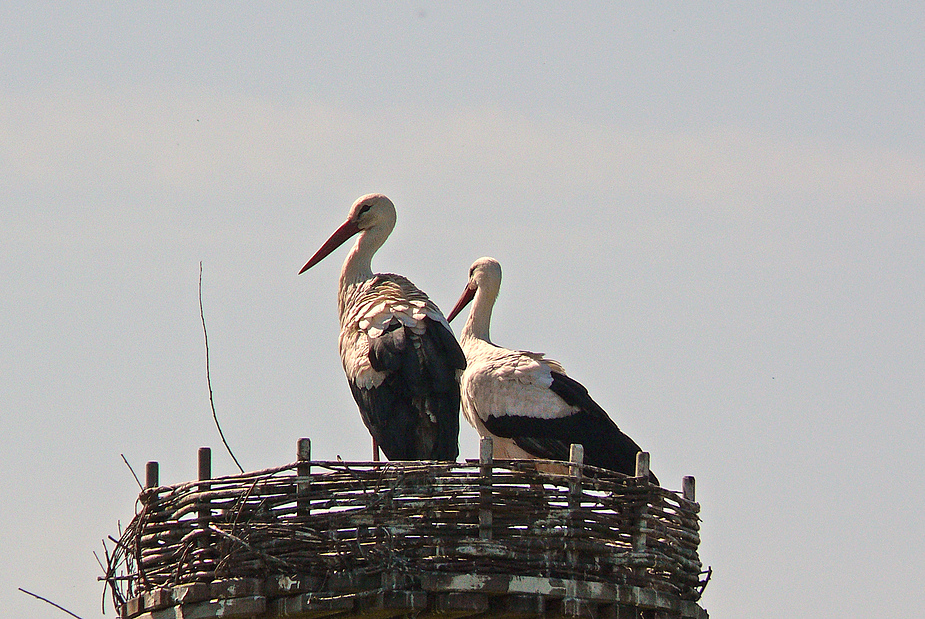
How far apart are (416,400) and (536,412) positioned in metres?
1.88

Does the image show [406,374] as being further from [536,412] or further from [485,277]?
[485,277]

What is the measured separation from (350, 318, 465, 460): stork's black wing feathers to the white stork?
5.08ft

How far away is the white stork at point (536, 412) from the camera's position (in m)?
14.5

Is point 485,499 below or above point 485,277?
below

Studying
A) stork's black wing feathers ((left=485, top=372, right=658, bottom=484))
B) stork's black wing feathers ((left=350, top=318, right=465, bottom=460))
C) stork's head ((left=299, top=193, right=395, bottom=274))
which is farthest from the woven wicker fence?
stork's head ((left=299, top=193, right=395, bottom=274))

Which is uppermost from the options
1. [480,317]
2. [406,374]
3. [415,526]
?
[480,317]

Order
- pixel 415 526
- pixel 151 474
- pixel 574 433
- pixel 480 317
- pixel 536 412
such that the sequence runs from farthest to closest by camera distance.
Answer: pixel 480 317, pixel 536 412, pixel 574 433, pixel 151 474, pixel 415 526

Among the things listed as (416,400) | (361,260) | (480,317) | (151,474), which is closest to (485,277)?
(480,317)

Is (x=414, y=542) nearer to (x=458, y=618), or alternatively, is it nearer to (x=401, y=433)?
(x=458, y=618)

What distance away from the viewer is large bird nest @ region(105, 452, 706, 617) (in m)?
11.1

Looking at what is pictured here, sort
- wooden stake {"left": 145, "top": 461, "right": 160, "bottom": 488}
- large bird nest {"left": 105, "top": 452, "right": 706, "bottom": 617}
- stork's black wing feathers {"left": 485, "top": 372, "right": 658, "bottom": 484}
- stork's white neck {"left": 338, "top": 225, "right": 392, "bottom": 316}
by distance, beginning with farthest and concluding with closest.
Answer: stork's white neck {"left": 338, "top": 225, "right": 392, "bottom": 316} < stork's black wing feathers {"left": 485, "top": 372, "right": 658, "bottom": 484} < wooden stake {"left": 145, "top": 461, "right": 160, "bottom": 488} < large bird nest {"left": 105, "top": 452, "right": 706, "bottom": 617}

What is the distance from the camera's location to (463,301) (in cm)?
1711

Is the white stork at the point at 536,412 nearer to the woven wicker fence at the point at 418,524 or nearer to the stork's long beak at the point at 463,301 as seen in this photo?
the stork's long beak at the point at 463,301

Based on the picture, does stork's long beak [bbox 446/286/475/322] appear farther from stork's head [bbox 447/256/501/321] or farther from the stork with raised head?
the stork with raised head
